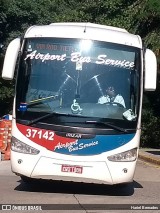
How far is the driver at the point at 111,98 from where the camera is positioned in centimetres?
1020

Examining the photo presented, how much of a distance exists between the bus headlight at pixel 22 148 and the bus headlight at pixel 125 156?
1.39 m

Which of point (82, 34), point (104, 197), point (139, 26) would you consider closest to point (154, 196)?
point (104, 197)

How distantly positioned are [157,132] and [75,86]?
17.4 m

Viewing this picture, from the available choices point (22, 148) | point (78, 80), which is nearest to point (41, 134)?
point (22, 148)

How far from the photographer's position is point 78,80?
10.2m

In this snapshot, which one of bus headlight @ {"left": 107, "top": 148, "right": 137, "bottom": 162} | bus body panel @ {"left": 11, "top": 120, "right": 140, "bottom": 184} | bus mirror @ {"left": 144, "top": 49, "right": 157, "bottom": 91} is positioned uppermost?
bus mirror @ {"left": 144, "top": 49, "right": 157, "bottom": 91}

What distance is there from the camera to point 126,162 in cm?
998

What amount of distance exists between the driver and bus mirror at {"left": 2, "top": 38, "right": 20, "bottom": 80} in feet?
5.72

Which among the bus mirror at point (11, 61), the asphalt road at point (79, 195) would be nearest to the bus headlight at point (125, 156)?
→ the asphalt road at point (79, 195)

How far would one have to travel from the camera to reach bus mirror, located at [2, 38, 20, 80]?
33.4ft

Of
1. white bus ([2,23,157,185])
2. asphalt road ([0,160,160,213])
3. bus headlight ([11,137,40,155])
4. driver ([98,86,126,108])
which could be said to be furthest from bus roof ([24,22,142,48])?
asphalt road ([0,160,160,213])

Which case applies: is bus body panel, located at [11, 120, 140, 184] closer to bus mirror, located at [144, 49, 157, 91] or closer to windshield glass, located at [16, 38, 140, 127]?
windshield glass, located at [16, 38, 140, 127]

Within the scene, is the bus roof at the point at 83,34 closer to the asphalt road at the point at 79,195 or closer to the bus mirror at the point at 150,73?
the bus mirror at the point at 150,73

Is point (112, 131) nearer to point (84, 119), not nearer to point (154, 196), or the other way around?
point (84, 119)
